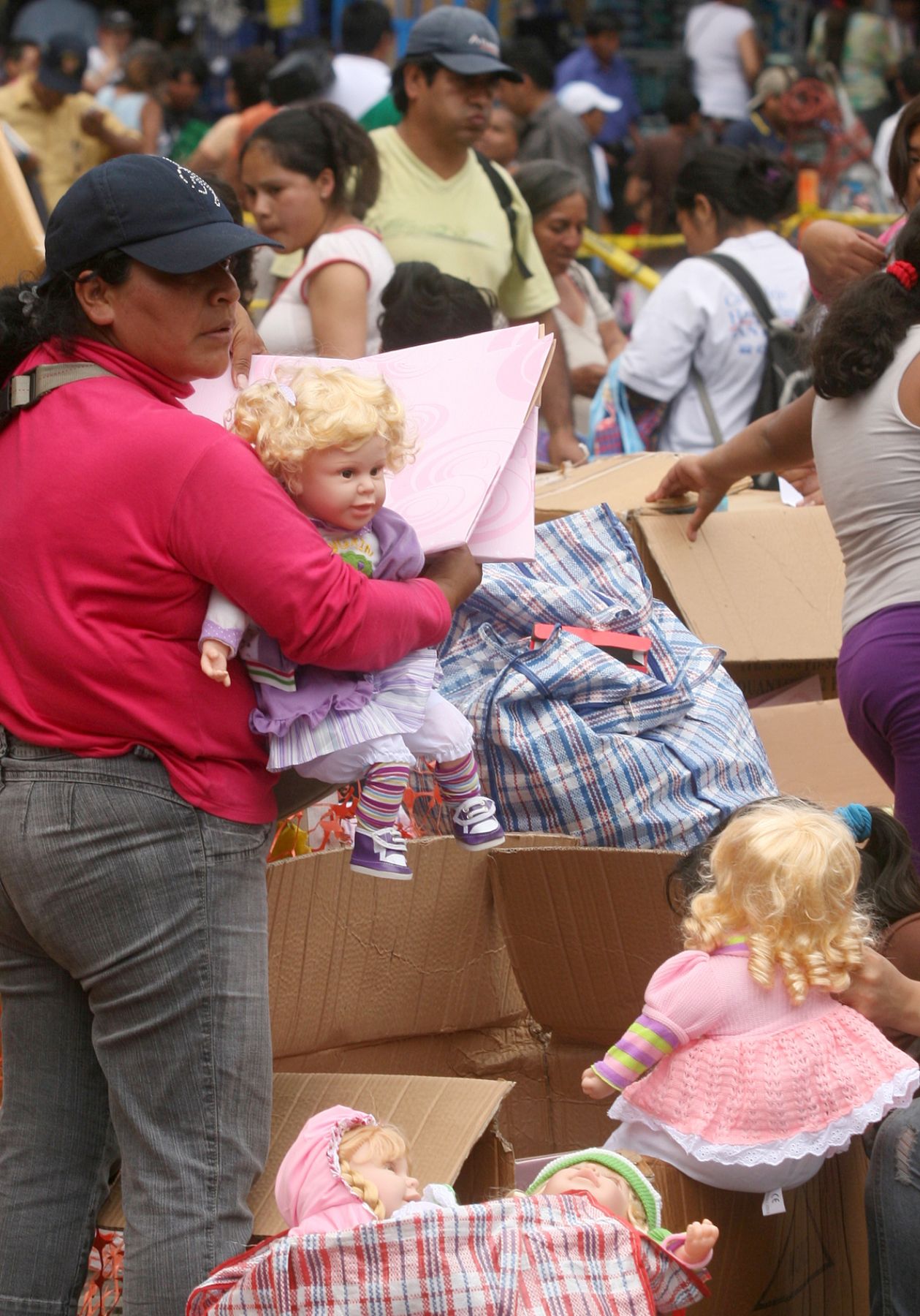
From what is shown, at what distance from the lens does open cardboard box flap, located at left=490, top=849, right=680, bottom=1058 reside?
249cm

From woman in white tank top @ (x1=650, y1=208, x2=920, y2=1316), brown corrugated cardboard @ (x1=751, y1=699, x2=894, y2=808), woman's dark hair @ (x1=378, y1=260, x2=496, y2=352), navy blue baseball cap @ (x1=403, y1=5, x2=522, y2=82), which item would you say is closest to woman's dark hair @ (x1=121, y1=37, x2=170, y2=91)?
navy blue baseball cap @ (x1=403, y1=5, x2=522, y2=82)

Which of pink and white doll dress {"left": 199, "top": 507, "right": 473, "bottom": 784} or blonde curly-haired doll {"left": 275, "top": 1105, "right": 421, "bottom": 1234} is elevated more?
pink and white doll dress {"left": 199, "top": 507, "right": 473, "bottom": 784}

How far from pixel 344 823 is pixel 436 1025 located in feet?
1.43

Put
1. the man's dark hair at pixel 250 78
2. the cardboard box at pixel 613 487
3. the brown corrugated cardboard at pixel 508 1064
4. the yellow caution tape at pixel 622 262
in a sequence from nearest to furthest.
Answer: the brown corrugated cardboard at pixel 508 1064 → the cardboard box at pixel 613 487 → the man's dark hair at pixel 250 78 → the yellow caution tape at pixel 622 262

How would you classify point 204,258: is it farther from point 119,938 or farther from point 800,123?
point 800,123

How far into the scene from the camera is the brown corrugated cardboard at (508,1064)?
2.70 meters

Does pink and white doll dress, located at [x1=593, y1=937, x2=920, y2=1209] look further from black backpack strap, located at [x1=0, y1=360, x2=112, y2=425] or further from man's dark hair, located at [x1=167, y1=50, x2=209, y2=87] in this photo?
man's dark hair, located at [x1=167, y1=50, x2=209, y2=87]

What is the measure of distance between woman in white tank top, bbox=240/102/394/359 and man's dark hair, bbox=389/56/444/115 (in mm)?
512

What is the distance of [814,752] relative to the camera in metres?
3.48

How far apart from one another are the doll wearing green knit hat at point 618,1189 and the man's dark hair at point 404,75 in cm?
342

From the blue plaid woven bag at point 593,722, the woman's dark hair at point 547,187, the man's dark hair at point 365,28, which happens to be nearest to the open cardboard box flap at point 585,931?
the blue plaid woven bag at point 593,722

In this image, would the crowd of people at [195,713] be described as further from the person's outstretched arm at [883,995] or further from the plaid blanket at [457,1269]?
the plaid blanket at [457,1269]

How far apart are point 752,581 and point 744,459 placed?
43cm

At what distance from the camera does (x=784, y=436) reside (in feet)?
10.2
